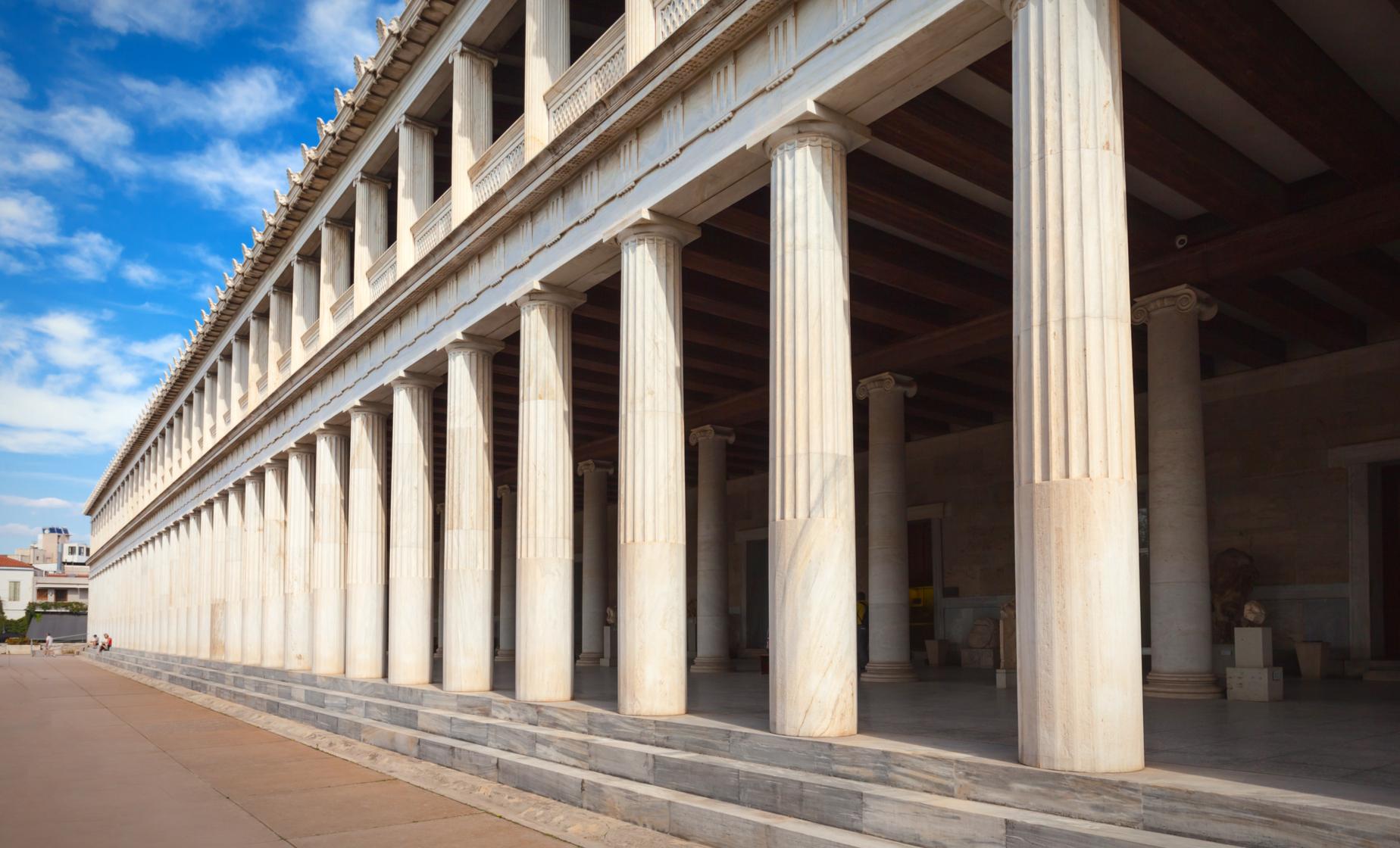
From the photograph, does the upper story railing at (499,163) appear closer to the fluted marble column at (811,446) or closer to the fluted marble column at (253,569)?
the fluted marble column at (811,446)

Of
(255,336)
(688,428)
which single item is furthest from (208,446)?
(688,428)

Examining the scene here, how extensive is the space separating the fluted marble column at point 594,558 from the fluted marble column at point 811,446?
2084cm

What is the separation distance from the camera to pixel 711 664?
85.8 feet

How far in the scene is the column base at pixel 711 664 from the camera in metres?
25.8

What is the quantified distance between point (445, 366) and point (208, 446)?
2462 centimetres

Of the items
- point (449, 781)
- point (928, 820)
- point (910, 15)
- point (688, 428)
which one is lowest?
point (449, 781)

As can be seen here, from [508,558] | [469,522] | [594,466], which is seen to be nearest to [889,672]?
[469,522]

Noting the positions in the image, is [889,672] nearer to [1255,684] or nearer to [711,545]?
[1255,684]

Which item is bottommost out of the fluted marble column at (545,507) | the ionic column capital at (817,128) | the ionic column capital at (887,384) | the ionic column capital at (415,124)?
the fluted marble column at (545,507)

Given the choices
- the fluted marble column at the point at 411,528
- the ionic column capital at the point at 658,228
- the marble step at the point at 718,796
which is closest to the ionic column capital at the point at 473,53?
the fluted marble column at the point at 411,528

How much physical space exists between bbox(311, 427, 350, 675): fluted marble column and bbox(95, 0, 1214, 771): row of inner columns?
7cm

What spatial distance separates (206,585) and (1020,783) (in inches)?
1548

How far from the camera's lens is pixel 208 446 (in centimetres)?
4181

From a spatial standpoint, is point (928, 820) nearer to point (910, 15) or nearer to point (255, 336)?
point (910, 15)
